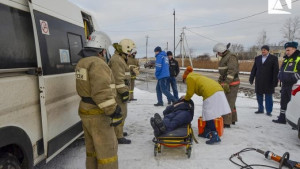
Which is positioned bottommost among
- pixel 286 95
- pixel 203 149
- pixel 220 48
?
pixel 203 149

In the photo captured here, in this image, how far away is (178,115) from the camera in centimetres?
432

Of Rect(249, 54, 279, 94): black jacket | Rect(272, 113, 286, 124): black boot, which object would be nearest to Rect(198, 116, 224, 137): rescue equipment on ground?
Rect(272, 113, 286, 124): black boot

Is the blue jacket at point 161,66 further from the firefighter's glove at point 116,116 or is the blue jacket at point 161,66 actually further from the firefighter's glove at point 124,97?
the firefighter's glove at point 116,116

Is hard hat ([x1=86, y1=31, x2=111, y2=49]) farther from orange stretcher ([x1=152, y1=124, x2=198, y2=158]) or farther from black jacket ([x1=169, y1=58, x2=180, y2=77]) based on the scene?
black jacket ([x1=169, y1=58, x2=180, y2=77])

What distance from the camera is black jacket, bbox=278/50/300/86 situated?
5.47 m

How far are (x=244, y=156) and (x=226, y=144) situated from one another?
22.5 inches

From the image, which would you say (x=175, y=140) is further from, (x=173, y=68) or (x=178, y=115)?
(x=173, y=68)

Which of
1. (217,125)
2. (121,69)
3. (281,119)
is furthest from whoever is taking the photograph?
(281,119)

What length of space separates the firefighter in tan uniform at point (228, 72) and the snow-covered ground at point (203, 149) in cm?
64

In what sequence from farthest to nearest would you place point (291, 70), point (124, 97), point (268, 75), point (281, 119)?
point (268, 75)
point (281, 119)
point (291, 70)
point (124, 97)

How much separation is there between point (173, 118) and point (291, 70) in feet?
10.8

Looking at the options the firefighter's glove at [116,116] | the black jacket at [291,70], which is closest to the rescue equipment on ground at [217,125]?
the black jacket at [291,70]

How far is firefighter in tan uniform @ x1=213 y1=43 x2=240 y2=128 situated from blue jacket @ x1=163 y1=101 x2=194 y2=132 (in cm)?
132

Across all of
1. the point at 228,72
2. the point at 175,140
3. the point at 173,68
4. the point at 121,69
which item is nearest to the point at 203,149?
the point at 175,140
